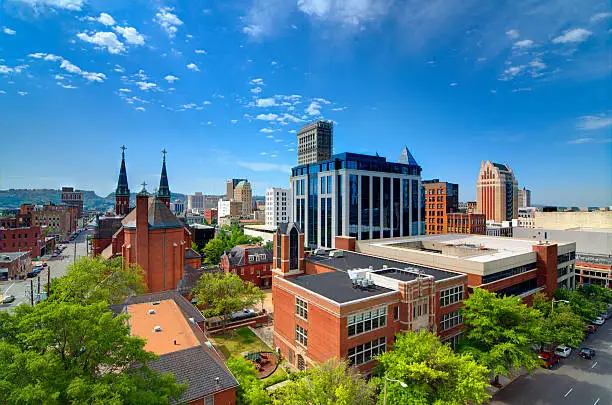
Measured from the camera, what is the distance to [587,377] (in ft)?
111

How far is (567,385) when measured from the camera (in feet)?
105

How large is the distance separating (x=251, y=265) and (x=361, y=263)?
106 feet

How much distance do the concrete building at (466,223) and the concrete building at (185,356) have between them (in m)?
102

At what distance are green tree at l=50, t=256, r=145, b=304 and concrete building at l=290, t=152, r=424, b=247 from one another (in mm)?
51490

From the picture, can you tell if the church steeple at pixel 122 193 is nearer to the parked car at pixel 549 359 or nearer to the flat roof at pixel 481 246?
the flat roof at pixel 481 246

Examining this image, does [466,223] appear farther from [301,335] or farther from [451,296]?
[301,335]

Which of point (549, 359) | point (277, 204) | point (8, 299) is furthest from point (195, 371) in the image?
point (277, 204)

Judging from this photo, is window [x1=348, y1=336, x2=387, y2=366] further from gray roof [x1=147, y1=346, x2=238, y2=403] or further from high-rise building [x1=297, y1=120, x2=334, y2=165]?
high-rise building [x1=297, y1=120, x2=334, y2=165]

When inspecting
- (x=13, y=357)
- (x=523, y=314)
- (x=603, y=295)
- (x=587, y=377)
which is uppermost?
(x=13, y=357)

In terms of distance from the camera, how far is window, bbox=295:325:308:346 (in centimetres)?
3284

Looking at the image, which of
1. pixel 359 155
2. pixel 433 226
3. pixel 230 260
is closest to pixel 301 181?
pixel 359 155

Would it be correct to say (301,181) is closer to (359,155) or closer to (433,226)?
(359,155)

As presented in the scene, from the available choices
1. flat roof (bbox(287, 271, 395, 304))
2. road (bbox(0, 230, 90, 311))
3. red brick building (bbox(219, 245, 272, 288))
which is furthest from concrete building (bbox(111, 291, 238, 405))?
red brick building (bbox(219, 245, 272, 288))

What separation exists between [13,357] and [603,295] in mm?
72133
